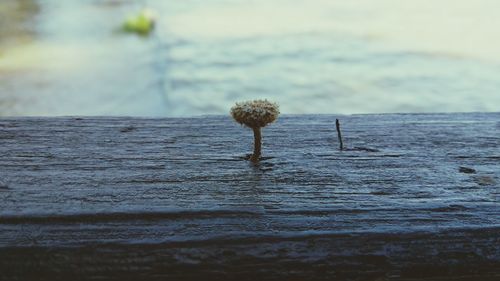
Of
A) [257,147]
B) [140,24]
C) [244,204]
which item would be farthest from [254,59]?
[244,204]

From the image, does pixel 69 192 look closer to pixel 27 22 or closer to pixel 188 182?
pixel 188 182

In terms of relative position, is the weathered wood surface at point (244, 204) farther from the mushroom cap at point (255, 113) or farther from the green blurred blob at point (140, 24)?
the green blurred blob at point (140, 24)

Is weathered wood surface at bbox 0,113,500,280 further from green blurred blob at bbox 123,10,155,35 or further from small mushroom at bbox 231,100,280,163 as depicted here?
green blurred blob at bbox 123,10,155,35

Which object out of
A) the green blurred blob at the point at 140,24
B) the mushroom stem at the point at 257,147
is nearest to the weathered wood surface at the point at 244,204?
the mushroom stem at the point at 257,147

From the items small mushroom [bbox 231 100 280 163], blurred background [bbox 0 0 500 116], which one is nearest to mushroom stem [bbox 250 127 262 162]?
small mushroom [bbox 231 100 280 163]

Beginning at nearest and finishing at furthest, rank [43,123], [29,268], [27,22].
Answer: [29,268] → [43,123] → [27,22]

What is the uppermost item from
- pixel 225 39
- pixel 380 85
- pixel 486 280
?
pixel 225 39

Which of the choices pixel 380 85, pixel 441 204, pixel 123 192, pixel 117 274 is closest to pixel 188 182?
pixel 123 192
